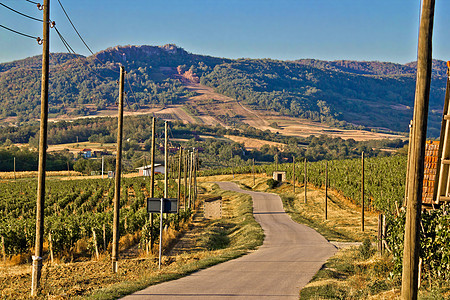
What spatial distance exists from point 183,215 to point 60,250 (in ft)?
68.5

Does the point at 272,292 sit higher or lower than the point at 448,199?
lower

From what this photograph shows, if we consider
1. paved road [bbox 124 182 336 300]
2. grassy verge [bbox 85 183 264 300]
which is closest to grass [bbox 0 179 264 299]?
grassy verge [bbox 85 183 264 300]

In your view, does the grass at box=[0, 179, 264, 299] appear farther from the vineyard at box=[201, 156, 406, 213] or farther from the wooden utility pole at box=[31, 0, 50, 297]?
the vineyard at box=[201, 156, 406, 213]

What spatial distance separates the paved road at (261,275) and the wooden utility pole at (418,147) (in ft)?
21.0

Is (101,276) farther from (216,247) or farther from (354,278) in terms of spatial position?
(216,247)

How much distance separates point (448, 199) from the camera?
59.8ft

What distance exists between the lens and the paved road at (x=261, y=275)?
15.7 meters

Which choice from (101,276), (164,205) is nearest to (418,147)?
(164,205)

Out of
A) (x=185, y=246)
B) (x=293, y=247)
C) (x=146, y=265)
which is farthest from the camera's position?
(x=185, y=246)

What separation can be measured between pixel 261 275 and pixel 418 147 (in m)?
11.3

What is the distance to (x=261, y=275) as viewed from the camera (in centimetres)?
1934

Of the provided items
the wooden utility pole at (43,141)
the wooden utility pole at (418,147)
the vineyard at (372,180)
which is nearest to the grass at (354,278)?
the wooden utility pole at (418,147)

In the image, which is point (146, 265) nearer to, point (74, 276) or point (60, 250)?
point (74, 276)

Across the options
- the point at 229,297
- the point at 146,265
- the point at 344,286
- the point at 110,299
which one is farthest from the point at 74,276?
the point at 344,286
